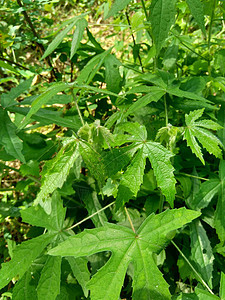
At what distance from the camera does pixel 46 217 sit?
138cm

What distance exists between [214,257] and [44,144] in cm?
117

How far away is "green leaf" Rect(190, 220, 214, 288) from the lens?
1.43 m

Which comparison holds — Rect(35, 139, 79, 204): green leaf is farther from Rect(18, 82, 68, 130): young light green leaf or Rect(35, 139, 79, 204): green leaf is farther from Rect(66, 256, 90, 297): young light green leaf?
Rect(66, 256, 90, 297): young light green leaf

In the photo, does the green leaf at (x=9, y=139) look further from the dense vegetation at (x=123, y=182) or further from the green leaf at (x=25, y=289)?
the green leaf at (x=25, y=289)

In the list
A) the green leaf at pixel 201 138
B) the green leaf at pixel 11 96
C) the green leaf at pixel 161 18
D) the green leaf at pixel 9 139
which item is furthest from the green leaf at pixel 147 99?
the green leaf at pixel 11 96

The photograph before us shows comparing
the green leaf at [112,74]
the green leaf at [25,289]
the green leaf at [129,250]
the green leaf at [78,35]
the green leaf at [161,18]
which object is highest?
the green leaf at [161,18]

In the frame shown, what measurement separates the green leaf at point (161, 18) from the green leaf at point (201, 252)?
3.23ft

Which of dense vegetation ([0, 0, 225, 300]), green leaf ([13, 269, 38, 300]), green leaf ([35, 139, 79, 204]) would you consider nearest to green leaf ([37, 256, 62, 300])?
dense vegetation ([0, 0, 225, 300])

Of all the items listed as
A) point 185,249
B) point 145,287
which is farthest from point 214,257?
point 145,287

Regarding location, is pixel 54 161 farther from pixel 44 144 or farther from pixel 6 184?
pixel 6 184

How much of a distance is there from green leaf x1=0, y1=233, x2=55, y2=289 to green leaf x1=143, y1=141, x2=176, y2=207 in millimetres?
616

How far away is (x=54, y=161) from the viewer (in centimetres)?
99

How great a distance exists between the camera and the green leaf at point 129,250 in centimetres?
94

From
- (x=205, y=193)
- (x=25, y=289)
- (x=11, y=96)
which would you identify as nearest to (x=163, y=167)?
(x=205, y=193)
